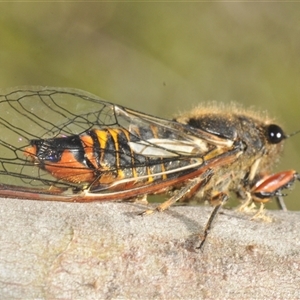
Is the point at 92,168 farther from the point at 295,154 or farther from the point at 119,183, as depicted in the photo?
the point at 295,154

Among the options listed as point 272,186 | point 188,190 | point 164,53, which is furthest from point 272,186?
point 164,53

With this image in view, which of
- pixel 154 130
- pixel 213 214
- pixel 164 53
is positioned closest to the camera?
pixel 213 214

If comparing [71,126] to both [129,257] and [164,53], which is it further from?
[164,53]

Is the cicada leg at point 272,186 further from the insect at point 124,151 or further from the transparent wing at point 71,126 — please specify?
the transparent wing at point 71,126

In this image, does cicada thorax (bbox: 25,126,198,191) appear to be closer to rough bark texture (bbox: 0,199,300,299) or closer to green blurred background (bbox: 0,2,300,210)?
rough bark texture (bbox: 0,199,300,299)

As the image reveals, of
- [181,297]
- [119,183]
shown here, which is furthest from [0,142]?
[181,297]

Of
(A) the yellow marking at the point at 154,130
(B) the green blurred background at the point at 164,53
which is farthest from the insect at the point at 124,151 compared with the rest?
(B) the green blurred background at the point at 164,53
